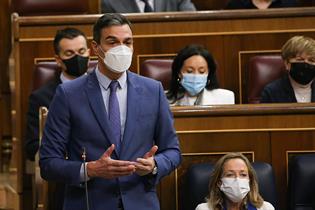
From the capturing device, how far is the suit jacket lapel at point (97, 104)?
2.06m

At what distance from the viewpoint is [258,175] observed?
96.5 inches

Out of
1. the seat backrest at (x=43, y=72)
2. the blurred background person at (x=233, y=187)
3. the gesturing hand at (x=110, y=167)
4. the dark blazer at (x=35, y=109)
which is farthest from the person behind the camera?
the seat backrest at (x=43, y=72)

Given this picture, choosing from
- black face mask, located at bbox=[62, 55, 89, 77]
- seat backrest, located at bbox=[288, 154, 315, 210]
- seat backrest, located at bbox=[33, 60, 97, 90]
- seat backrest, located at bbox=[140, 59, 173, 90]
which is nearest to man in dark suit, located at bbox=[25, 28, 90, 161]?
black face mask, located at bbox=[62, 55, 89, 77]

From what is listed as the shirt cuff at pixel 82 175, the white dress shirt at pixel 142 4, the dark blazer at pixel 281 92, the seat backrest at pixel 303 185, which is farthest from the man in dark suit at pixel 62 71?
the shirt cuff at pixel 82 175

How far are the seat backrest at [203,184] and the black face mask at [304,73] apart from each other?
1.93 feet

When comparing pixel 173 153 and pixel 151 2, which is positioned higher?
pixel 151 2

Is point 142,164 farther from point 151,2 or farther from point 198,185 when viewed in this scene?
point 151,2

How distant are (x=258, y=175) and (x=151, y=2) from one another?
1414 mm

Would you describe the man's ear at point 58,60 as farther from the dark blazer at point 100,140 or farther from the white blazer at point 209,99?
the dark blazer at point 100,140

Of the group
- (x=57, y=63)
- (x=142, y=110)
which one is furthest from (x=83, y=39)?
(x=142, y=110)

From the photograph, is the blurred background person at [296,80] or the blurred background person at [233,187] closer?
the blurred background person at [233,187]

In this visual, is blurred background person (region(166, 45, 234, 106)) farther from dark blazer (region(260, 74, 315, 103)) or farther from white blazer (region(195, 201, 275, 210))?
white blazer (region(195, 201, 275, 210))

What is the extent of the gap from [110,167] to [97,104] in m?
0.19

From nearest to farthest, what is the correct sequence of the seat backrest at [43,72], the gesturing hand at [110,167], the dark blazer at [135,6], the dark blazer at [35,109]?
the gesturing hand at [110,167] → the dark blazer at [35,109] → the seat backrest at [43,72] → the dark blazer at [135,6]
